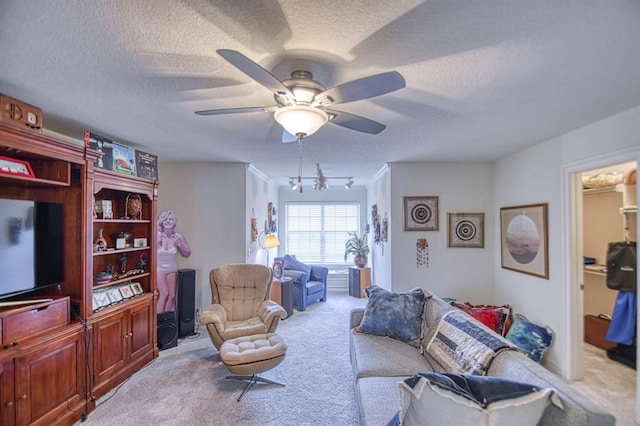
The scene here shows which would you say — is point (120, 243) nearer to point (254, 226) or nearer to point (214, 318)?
point (214, 318)

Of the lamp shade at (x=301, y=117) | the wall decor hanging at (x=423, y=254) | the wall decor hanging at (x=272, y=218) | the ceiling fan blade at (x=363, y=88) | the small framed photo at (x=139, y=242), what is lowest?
the wall decor hanging at (x=423, y=254)

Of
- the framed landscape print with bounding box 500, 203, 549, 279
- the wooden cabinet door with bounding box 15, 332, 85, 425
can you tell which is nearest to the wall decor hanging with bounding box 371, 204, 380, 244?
the framed landscape print with bounding box 500, 203, 549, 279

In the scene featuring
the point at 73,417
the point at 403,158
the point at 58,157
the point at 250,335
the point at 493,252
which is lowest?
the point at 73,417

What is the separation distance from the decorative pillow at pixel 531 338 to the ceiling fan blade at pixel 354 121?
2932 mm

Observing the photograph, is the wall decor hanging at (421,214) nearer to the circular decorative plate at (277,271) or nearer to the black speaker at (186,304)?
the circular decorative plate at (277,271)

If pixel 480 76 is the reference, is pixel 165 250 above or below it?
below

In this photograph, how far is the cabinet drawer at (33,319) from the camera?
6.50ft

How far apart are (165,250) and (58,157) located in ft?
7.28

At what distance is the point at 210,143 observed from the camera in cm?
346

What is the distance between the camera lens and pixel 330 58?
1.66 metres

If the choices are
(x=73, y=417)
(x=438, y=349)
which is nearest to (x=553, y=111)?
(x=438, y=349)

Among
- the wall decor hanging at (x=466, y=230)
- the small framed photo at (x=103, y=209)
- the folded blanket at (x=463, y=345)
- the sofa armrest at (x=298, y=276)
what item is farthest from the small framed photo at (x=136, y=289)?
the wall decor hanging at (x=466, y=230)

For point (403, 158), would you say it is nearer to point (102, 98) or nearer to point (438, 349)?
point (438, 349)

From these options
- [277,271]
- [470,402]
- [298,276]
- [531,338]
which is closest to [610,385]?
[531,338]
